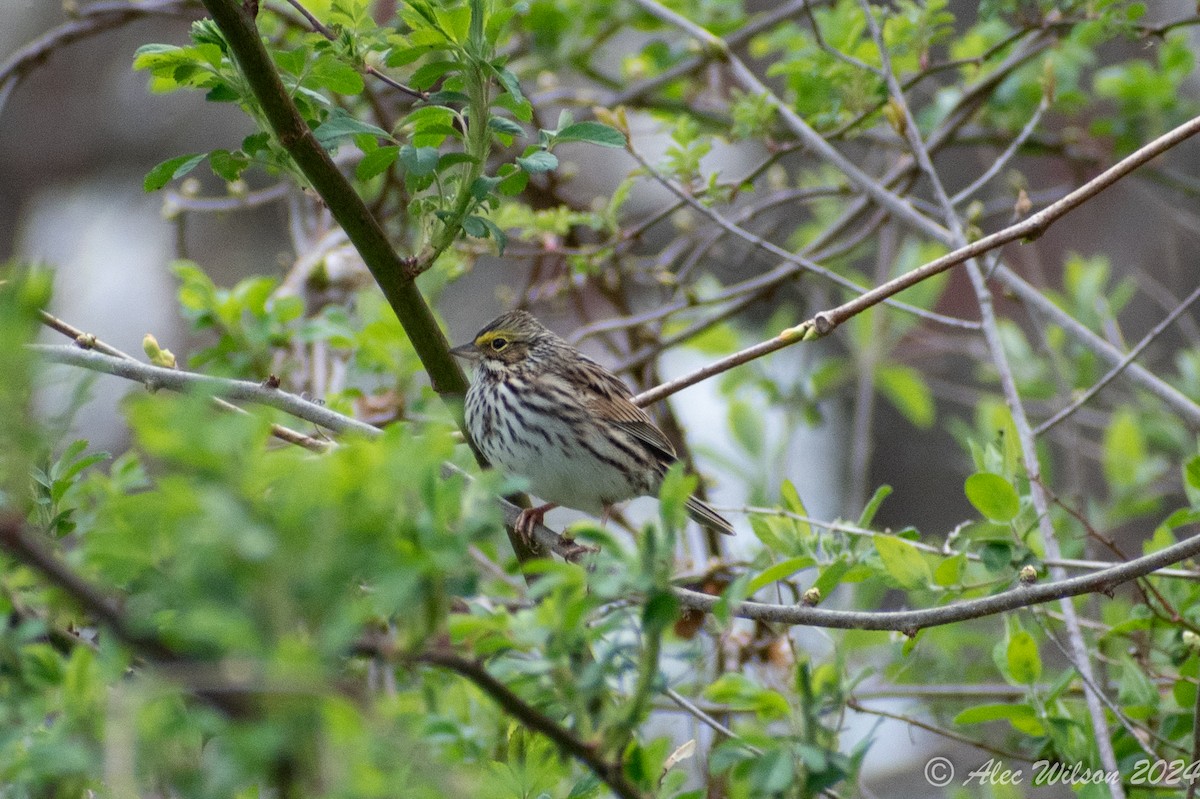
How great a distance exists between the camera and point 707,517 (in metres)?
4.26

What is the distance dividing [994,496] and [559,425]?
189 cm

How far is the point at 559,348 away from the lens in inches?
192

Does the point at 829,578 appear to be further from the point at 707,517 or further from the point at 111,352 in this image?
the point at 111,352

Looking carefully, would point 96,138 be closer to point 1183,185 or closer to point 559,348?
point 559,348

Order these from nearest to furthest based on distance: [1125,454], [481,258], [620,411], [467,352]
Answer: [620,411] < [467,352] < [1125,454] < [481,258]

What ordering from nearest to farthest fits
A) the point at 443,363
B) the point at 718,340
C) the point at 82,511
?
the point at 443,363
the point at 82,511
the point at 718,340

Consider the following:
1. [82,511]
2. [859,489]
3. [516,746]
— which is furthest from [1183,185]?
[82,511]

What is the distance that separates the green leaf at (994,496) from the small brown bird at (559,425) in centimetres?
133

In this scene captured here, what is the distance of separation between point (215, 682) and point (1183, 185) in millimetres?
5117

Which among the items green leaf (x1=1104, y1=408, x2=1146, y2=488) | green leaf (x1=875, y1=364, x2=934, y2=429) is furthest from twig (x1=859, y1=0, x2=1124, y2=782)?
green leaf (x1=875, y1=364, x2=934, y2=429)

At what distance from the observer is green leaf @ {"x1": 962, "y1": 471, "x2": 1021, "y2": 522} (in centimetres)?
288

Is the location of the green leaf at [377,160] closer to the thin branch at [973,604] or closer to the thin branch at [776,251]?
the thin branch at [973,604]

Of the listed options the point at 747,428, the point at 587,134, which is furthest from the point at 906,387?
the point at 587,134

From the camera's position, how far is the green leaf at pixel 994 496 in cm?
288
